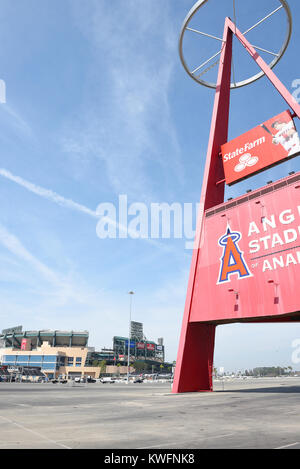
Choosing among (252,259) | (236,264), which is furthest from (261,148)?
(236,264)

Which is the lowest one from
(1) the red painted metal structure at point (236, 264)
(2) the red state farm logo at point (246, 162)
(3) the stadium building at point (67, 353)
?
(3) the stadium building at point (67, 353)

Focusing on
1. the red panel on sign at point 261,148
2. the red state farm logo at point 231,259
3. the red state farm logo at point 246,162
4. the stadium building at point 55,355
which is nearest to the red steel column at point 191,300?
the red panel on sign at point 261,148

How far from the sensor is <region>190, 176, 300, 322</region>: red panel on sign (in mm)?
22812

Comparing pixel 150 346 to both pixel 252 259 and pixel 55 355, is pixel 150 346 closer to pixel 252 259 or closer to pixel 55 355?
pixel 55 355

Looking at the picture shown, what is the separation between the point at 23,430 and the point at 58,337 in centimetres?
13450

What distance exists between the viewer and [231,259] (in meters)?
26.5

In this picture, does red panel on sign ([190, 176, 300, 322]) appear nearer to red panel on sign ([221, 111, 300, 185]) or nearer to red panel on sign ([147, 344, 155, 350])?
red panel on sign ([221, 111, 300, 185])

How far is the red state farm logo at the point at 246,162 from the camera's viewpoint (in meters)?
28.6

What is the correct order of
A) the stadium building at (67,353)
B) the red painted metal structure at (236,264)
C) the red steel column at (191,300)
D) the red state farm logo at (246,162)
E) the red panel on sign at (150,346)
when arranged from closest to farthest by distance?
the red painted metal structure at (236,264)
the red steel column at (191,300)
the red state farm logo at (246,162)
the stadium building at (67,353)
the red panel on sign at (150,346)

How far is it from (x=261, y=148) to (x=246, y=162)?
164 centimetres

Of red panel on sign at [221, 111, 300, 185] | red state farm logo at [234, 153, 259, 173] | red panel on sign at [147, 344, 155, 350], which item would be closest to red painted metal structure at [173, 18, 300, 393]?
red panel on sign at [221, 111, 300, 185]

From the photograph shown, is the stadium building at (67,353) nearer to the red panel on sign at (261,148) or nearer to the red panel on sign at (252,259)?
the red panel on sign at (252,259)
